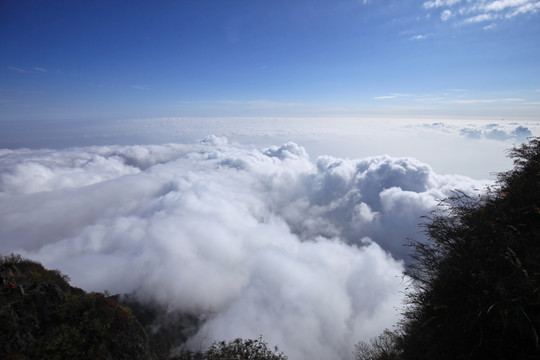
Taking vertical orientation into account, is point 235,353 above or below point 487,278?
below

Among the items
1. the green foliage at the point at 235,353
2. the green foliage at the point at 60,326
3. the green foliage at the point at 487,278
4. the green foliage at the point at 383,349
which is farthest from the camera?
the green foliage at the point at 235,353

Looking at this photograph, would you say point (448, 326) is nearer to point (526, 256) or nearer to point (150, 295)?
point (526, 256)

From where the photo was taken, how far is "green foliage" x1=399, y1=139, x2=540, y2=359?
248 inches

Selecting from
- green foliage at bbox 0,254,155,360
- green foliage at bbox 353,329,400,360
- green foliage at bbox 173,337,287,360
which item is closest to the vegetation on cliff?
green foliage at bbox 353,329,400,360

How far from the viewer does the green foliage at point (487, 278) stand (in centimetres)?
631

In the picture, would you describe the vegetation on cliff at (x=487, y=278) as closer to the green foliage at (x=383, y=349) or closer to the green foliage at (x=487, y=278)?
the green foliage at (x=487, y=278)

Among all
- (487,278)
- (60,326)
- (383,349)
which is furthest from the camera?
(60,326)

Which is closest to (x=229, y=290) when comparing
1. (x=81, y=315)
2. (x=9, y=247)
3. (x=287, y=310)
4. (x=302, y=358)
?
(x=287, y=310)

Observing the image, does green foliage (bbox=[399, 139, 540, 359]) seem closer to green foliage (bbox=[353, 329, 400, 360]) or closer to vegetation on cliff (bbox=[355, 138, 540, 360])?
vegetation on cliff (bbox=[355, 138, 540, 360])

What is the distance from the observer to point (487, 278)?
7145 millimetres

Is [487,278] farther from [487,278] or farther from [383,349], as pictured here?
[383,349]

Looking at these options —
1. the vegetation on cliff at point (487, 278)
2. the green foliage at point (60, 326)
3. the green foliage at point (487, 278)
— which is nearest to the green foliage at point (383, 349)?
the vegetation on cliff at point (487, 278)

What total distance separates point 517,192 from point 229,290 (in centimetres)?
21860

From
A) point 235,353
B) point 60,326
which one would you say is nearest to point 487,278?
point 235,353
